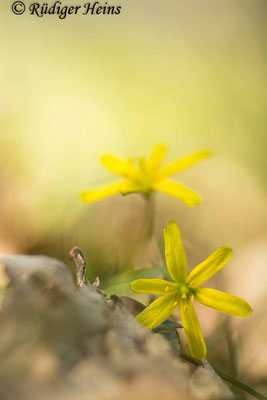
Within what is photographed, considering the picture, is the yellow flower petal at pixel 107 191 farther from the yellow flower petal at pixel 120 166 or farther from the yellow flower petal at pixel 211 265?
the yellow flower petal at pixel 211 265

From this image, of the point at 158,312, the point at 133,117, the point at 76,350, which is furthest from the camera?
the point at 133,117

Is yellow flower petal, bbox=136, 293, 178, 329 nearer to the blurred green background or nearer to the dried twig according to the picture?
the dried twig

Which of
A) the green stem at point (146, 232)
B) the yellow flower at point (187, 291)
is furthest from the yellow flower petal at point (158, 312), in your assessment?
the green stem at point (146, 232)

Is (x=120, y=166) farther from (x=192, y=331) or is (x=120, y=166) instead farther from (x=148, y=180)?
(x=192, y=331)

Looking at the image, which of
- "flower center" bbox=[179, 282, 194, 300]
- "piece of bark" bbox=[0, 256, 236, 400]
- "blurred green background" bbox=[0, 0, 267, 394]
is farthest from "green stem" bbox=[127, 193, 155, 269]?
"piece of bark" bbox=[0, 256, 236, 400]

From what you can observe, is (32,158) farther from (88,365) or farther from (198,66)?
(88,365)

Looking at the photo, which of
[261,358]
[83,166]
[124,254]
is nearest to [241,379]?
[261,358]

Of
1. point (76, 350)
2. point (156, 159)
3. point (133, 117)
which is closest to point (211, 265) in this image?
point (76, 350)
